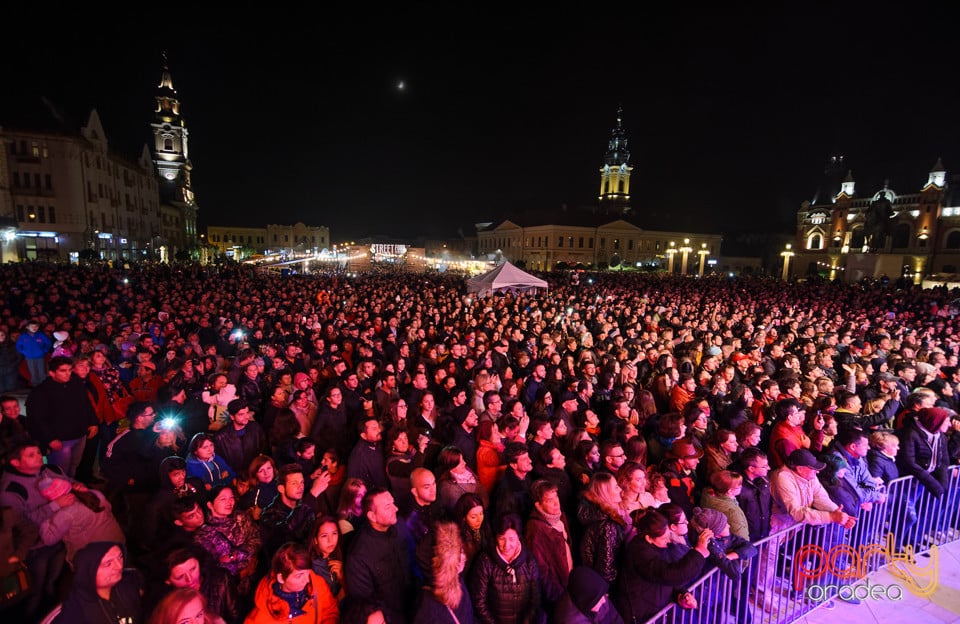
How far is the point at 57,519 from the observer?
118 inches

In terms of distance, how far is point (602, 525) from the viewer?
10.9 feet

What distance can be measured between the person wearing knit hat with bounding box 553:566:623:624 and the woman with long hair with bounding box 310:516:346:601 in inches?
52.5

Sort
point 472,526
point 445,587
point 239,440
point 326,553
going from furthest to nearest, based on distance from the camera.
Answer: point 239,440, point 472,526, point 326,553, point 445,587

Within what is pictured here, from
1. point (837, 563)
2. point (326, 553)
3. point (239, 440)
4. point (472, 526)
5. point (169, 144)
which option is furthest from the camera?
point (169, 144)

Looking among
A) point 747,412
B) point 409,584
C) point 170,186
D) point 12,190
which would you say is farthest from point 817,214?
point 170,186

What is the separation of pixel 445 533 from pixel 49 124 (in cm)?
4598

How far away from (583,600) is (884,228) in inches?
2696

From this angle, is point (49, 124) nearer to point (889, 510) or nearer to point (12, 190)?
point (12, 190)

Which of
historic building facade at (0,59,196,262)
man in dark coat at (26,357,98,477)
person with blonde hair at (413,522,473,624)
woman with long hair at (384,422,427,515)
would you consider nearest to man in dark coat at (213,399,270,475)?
woman with long hair at (384,422,427,515)

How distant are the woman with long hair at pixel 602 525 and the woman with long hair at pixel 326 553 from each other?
160 cm

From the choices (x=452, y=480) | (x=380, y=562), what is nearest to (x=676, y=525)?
(x=452, y=480)

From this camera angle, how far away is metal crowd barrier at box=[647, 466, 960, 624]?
12.5 feet

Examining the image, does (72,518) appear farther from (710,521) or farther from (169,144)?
(169,144)

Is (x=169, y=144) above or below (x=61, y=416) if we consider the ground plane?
above
